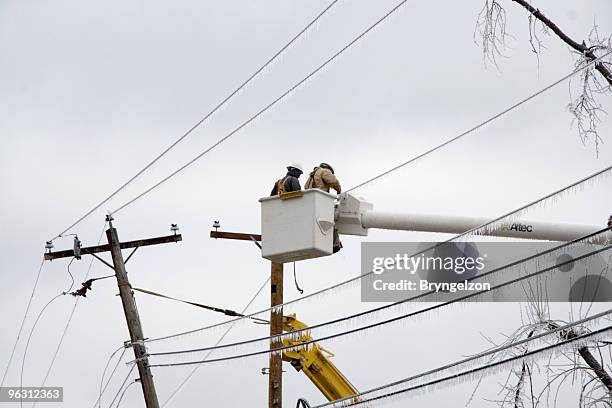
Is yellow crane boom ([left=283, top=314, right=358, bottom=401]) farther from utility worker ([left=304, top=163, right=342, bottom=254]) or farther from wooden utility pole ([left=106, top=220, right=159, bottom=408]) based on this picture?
utility worker ([left=304, top=163, right=342, bottom=254])

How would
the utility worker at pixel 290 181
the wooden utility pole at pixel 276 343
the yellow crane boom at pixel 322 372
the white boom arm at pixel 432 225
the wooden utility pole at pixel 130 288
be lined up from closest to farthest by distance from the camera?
the white boom arm at pixel 432 225 < the utility worker at pixel 290 181 < the wooden utility pole at pixel 276 343 < the wooden utility pole at pixel 130 288 < the yellow crane boom at pixel 322 372

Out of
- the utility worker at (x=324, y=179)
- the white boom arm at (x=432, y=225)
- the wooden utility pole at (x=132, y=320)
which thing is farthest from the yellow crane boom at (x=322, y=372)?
the white boom arm at (x=432, y=225)

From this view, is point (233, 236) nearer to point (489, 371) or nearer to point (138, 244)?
point (138, 244)

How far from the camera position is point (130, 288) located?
742 inches

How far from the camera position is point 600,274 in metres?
10.0

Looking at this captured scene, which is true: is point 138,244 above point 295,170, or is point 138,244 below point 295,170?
above

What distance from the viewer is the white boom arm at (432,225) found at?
32.6 ft

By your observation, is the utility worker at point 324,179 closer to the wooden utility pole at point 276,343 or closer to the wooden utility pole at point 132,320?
the wooden utility pole at point 276,343

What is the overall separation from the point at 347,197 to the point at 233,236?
8.46 m

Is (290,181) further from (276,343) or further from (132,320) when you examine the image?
(132,320)

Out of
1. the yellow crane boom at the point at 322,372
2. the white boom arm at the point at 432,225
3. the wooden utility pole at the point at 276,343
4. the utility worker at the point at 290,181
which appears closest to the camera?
the white boom arm at the point at 432,225

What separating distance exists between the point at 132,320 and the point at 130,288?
1.53ft

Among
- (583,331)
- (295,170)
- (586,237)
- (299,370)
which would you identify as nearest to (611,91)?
(586,237)

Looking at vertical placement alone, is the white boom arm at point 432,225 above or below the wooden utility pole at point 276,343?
below
